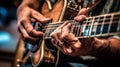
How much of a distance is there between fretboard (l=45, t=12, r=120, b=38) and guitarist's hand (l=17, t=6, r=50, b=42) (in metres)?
0.34

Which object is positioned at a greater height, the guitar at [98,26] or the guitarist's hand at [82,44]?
the guitar at [98,26]

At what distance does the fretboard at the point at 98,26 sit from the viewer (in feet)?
3.33

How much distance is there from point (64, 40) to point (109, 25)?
9.7 inches

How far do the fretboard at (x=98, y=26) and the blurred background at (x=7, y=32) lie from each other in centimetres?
249

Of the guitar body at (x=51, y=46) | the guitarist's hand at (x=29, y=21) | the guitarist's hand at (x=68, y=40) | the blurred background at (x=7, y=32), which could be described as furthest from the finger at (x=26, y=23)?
the blurred background at (x=7, y=32)

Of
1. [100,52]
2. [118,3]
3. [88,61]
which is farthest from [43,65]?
[118,3]

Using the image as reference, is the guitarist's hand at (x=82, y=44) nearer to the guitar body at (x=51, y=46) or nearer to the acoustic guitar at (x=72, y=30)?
the acoustic guitar at (x=72, y=30)

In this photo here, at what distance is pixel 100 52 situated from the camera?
119 cm

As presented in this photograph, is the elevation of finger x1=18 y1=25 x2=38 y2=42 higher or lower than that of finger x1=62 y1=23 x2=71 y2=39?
lower

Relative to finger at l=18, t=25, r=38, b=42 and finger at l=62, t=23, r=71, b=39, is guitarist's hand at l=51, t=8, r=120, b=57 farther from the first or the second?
finger at l=18, t=25, r=38, b=42

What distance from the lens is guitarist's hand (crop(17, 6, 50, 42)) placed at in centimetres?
152

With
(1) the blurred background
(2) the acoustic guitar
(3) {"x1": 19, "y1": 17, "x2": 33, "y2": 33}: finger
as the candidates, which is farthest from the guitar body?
(1) the blurred background

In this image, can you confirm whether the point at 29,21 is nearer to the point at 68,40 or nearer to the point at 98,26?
the point at 68,40

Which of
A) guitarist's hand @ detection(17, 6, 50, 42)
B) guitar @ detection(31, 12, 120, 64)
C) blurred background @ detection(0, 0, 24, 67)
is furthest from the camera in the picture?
blurred background @ detection(0, 0, 24, 67)
